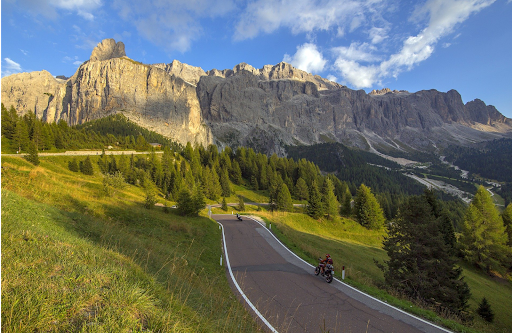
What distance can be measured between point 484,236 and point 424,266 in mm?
26615

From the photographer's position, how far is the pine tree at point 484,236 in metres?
29.9

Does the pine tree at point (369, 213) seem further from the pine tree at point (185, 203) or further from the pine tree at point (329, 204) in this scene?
the pine tree at point (185, 203)

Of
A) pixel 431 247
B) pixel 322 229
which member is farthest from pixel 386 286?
pixel 322 229

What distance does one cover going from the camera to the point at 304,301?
31.8ft

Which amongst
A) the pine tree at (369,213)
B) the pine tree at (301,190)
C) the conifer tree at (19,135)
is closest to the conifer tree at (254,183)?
the pine tree at (301,190)

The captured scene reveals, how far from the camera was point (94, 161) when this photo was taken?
55.3 meters

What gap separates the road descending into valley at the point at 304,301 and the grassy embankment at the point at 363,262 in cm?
110

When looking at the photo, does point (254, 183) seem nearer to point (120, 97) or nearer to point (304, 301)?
point (304, 301)

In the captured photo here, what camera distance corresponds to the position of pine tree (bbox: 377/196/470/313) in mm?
13844

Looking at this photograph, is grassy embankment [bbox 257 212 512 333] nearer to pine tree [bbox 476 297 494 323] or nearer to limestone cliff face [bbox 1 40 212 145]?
pine tree [bbox 476 297 494 323]

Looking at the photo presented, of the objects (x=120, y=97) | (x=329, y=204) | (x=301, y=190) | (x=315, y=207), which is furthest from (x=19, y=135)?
(x=120, y=97)

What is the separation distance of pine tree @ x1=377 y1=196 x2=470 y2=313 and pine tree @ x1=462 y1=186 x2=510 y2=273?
21.8m

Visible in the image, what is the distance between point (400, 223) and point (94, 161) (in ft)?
209

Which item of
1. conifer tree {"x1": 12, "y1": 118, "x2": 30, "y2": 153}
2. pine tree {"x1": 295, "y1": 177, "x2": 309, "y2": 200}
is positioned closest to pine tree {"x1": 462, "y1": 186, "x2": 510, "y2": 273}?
pine tree {"x1": 295, "y1": 177, "x2": 309, "y2": 200}
